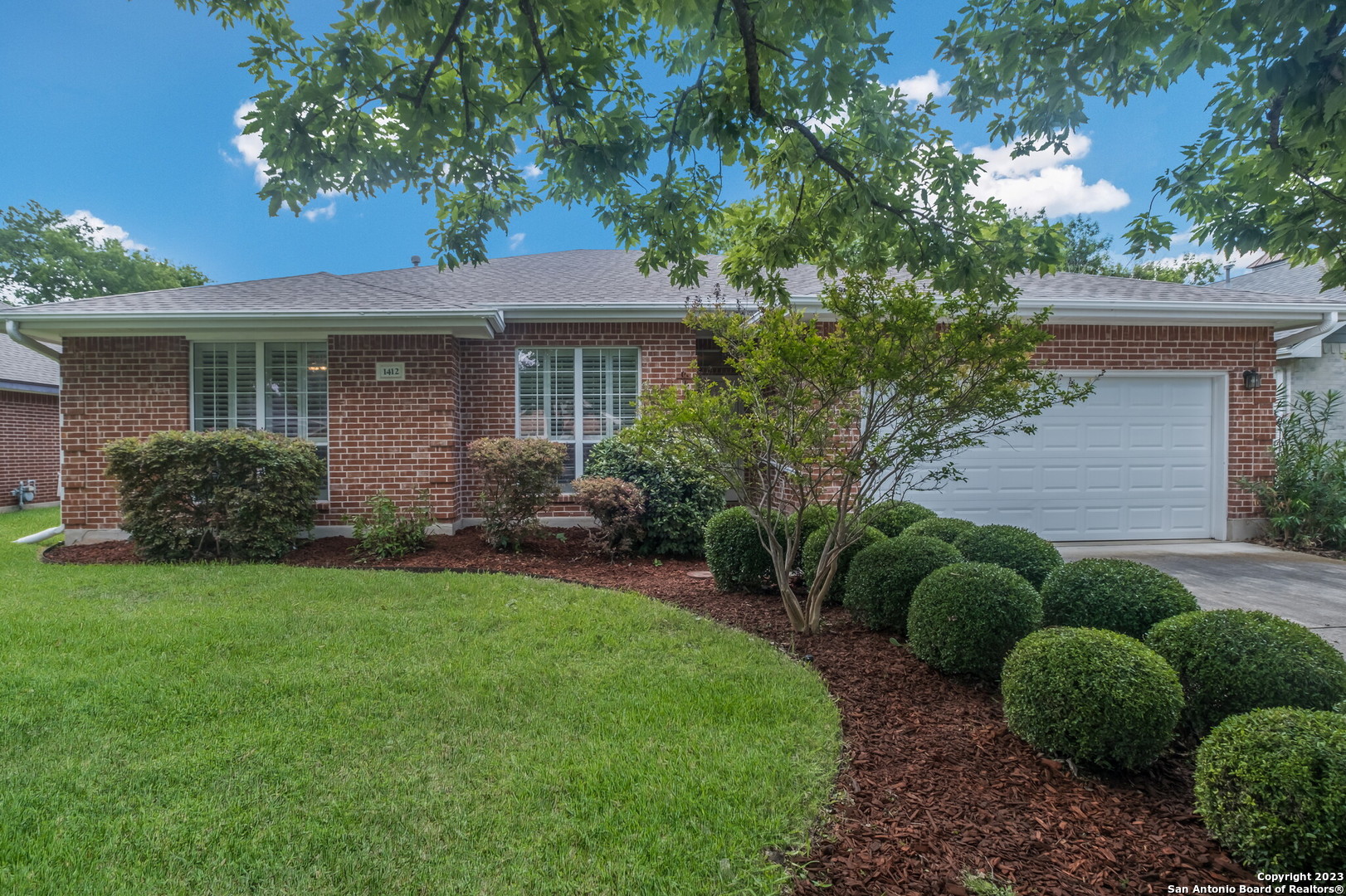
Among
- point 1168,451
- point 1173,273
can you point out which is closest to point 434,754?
point 1168,451

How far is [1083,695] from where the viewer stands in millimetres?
2457

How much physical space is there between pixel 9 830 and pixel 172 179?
21928 mm

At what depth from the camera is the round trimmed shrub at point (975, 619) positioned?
330 cm

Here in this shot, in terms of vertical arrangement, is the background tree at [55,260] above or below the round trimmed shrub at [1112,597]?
above

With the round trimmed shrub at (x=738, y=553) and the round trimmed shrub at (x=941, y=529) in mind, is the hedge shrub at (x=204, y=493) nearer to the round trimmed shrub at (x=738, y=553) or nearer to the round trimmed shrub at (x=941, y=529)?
the round trimmed shrub at (x=738, y=553)

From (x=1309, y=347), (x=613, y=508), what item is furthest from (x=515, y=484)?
(x=1309, y=347)

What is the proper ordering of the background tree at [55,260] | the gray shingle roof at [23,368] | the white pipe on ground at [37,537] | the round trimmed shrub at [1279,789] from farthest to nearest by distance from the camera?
the background tree at [55,260] → the gray shingle roof at [23,368] → the white pipe on ground at [37,537] → the round trimmed shrub at [1279,789]

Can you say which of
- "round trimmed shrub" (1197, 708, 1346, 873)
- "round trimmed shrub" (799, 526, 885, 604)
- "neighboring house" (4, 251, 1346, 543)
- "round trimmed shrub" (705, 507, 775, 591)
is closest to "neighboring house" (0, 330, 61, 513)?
"neighboring house" (4, 251, 1346, 543)

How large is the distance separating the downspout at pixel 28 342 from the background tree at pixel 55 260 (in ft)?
63.4

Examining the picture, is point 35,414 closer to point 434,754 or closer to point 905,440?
point 434,754

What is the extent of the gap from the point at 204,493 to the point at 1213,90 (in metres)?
9.62

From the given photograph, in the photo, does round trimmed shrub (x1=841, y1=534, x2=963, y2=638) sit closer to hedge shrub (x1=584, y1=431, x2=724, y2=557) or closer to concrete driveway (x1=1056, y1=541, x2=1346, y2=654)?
→ concrete driveway (x1=1056, y1=541, x2=1346, y2=654)

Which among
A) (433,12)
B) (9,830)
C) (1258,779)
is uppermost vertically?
(433,12)

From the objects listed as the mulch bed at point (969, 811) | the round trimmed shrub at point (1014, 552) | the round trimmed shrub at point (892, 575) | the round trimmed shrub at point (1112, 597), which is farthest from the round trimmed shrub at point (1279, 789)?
the round trimmed shrub at point (1014, 552)
